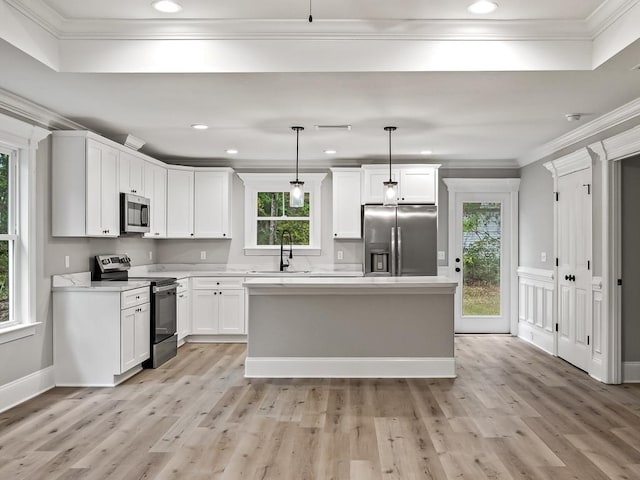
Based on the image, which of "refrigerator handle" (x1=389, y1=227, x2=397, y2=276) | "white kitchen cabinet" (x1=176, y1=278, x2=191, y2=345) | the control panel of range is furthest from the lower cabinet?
"refrigerator handle" (x1=389, y1=227, x2=397, y2=276)

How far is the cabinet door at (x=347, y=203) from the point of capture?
7.31 metres

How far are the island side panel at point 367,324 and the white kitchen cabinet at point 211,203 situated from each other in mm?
2426

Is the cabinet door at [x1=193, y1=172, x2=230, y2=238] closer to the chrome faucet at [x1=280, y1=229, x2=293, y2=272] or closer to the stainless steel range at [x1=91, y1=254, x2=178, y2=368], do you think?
the chrome faucet at [x1=280, y1=229, x2=293, y2=272]

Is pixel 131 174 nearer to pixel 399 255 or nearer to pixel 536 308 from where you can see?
pixel 399 255

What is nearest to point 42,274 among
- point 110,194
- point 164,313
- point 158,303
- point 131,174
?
point 110,194

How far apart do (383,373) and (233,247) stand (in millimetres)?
3315

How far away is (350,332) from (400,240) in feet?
7.18

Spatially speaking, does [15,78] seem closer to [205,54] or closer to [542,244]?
[205,54]

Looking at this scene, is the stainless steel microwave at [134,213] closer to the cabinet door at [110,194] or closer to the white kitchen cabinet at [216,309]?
the cabinet door at [110,194]

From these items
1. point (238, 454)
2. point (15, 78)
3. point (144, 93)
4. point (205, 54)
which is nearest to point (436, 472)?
point (238, 454)

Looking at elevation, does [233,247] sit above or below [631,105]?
below

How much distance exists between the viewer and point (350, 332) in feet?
17.0

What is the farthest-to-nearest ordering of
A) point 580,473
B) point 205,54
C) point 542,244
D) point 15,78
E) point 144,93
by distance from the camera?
point 542,244
point 144,93
point 15,78
point 205,54
point 580,473

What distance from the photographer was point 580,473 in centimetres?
301
